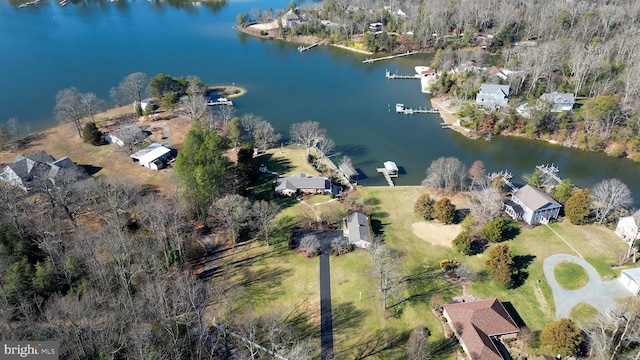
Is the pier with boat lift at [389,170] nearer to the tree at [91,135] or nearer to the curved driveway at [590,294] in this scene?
the curved driveway at [590,294]

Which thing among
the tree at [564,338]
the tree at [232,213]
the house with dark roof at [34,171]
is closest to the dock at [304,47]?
the house with dark roof at [34,171]

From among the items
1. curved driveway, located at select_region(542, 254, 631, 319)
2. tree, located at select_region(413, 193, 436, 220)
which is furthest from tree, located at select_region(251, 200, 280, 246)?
curved driveway, located at select_region(542, 254, 631, 319)

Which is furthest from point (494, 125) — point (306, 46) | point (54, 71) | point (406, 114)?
point (54, 71)

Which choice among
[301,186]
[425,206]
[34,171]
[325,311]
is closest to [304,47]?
[301,186]

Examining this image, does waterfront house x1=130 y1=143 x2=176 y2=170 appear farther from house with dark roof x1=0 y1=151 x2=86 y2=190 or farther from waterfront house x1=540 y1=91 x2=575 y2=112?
waterfront house x1=540 y1=91 x2=575 y2=112

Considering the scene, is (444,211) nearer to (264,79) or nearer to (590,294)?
(590,294)

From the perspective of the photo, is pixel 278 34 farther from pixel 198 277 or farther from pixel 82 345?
pixel 82 345
